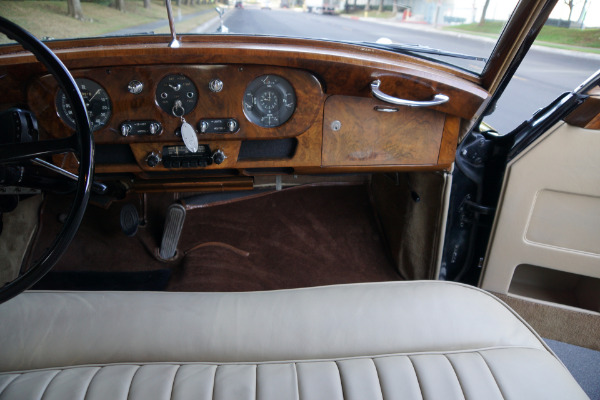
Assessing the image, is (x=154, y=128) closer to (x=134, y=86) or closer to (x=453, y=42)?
(x=134, y=86)

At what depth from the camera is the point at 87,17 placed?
1.58 metres

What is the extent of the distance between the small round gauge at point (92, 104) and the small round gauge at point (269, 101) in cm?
51

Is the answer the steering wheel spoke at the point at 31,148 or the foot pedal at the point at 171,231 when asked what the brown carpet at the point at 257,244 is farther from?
the steering wheel spoke at the point at 31,148

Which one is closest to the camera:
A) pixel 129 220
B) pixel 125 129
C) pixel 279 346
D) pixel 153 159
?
pixel 279 346

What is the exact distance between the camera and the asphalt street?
1.65m

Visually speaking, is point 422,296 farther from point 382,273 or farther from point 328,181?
point 328,181

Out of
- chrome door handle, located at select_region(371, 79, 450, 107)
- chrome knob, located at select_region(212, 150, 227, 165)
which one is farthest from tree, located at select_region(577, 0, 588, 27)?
chrome knob, located at select_region(212, 150, 227, 165)

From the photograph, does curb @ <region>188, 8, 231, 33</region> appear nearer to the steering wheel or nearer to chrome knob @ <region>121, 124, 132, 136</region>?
chrome knob @ <region>121, 124, 132, 136</region>

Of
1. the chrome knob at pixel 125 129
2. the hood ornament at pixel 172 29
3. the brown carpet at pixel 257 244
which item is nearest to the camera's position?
the hood ornament at pixel 172 29

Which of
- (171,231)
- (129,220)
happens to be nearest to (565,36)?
(171,231)

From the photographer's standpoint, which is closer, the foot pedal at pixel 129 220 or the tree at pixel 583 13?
the tree at pixel 583 13

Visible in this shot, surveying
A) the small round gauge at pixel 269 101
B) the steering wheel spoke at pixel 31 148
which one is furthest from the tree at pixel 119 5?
the steering wheel spoke at pixel 31 148

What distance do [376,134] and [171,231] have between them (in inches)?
49.4

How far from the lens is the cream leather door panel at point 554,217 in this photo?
1.64 meters
